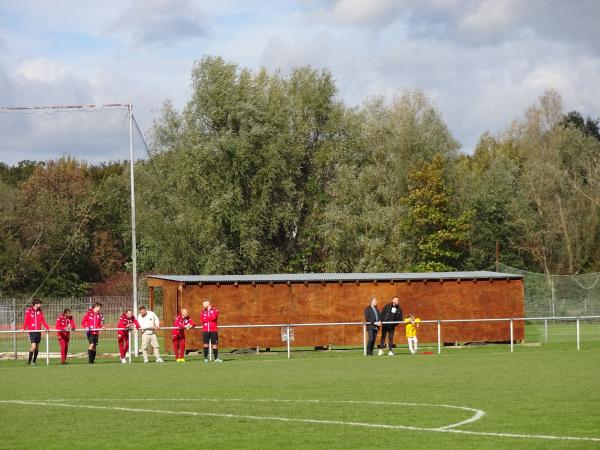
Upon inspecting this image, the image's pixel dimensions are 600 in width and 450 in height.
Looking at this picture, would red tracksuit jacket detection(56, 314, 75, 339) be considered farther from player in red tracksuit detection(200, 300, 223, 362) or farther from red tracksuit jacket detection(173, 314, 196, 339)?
player in red tracksuit detection(200, 300, 223, 362)

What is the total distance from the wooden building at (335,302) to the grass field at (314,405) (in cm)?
943

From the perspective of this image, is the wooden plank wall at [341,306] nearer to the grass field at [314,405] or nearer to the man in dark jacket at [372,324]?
the man in dark jacket at [372,324]

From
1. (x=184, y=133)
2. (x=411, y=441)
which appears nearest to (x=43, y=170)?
(x=184, y=133)

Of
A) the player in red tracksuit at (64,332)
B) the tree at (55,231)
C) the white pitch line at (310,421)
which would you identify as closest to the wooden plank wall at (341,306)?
the player in red tracksuit at (64,332)

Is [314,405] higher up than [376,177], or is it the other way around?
[376,177]

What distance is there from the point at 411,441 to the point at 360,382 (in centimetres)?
876

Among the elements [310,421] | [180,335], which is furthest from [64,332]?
[310,421]

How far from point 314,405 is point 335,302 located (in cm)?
2199

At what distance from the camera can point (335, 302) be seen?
126 feet

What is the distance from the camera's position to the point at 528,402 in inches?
634

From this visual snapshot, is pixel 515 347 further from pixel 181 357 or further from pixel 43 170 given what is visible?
pixel 43 170

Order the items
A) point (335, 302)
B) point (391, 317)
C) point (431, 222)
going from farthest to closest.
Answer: point (431, 222), point (335, 302), point (391, 317)

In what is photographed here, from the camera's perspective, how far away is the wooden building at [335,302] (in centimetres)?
3725

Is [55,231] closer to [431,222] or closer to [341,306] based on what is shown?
[431,222]
